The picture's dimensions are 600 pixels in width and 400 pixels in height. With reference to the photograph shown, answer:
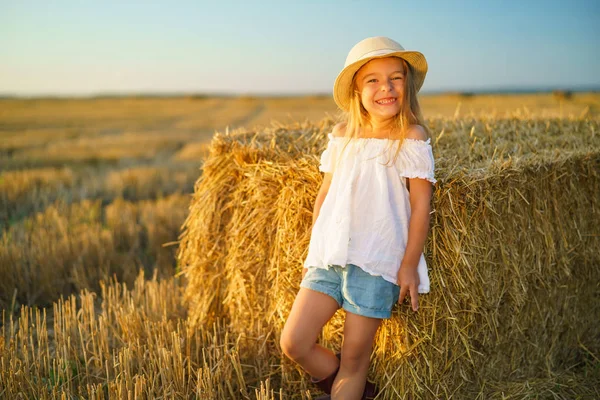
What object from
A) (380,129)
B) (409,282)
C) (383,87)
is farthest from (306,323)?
(383,87)

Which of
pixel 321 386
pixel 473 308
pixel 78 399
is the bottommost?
pixel 78 399

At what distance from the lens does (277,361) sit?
3205 mm

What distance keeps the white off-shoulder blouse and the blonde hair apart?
85 millimetres

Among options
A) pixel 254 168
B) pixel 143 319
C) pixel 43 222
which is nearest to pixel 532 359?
pixel 254 168

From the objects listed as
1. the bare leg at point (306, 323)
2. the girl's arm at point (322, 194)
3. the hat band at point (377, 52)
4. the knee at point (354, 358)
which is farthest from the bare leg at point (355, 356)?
the hat band at point (377, 52)

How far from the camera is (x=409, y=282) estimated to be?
7.85ft

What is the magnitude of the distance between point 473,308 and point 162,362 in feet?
5.99

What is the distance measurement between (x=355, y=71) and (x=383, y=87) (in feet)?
0.66

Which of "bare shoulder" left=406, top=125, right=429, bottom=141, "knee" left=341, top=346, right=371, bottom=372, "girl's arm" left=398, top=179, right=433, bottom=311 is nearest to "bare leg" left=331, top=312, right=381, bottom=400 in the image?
"knee" left=341, top=346, right=371, bottom=372

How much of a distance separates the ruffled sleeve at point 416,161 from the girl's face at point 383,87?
0.22m

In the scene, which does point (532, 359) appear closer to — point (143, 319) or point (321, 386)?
point (321, 386)

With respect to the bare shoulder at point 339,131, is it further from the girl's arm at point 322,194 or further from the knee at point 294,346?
the knee at point 294,346

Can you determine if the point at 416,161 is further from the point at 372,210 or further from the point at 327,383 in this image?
the point at 327,383

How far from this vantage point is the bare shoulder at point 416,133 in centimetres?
251
